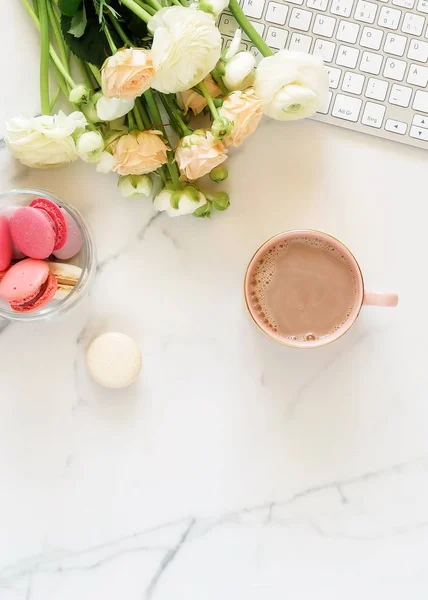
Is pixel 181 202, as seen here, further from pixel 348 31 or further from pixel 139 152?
pixel 348 31

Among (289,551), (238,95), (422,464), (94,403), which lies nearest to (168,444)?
(94,403)

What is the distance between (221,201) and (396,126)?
0.23 m

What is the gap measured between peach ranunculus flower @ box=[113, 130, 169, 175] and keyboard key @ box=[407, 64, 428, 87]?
0.99 ft

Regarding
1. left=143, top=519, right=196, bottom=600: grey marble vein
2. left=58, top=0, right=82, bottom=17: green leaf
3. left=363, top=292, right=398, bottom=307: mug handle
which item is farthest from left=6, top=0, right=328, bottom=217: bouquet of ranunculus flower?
left=143, top=519, right=196, bottom=600: grey marble vein

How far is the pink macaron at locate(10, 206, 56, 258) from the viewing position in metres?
0.71

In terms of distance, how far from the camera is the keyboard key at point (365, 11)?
2.48ft

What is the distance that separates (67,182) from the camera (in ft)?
2.66

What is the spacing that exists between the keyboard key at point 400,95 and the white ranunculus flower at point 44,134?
0.36m

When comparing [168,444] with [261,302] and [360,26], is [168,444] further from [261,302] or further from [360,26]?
[360,26]

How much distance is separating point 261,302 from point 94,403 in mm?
252

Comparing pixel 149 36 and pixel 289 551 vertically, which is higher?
pixel 149 36

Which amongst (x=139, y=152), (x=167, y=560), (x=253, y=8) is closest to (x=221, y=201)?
(x=139, y=152)

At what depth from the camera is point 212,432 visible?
2.72 ft

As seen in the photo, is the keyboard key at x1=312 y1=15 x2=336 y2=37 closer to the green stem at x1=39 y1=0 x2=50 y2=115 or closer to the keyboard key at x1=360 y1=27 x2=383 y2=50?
the keyboard key at x1=360 y1=27 x2=383 y2=50
